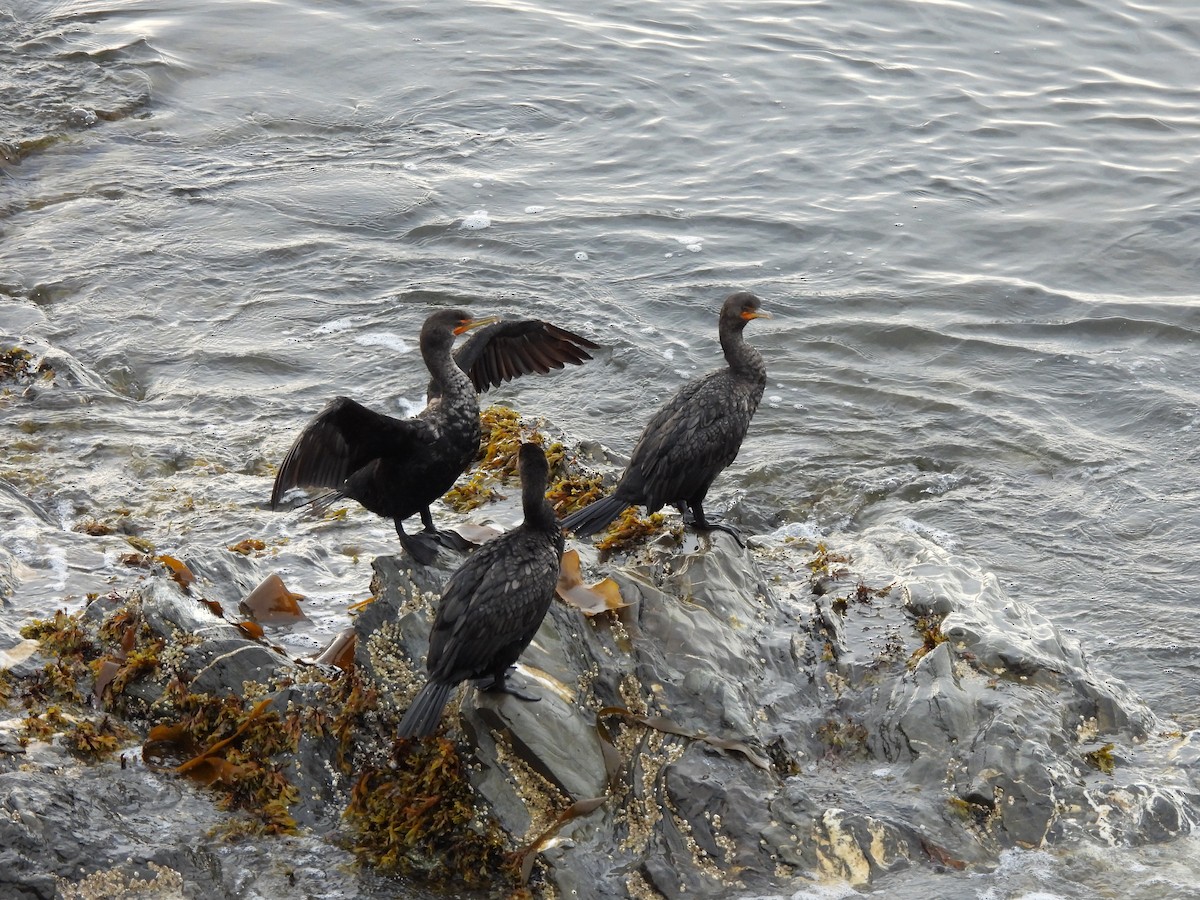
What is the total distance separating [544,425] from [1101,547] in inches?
137

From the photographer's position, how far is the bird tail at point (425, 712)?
4348 mm

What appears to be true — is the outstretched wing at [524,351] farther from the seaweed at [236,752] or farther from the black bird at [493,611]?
the seaweed at [236,752]

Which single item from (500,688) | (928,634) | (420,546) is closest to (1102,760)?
(928,634)

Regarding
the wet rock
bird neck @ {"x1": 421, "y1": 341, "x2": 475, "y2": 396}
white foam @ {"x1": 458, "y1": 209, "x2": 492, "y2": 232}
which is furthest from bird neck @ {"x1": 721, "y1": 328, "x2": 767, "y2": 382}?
white foam @ {"x1": 458, "y1": 209, "x2": 492, "y2": 232}

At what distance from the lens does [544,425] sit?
26.0 ft

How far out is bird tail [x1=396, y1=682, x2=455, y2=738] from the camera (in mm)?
4348

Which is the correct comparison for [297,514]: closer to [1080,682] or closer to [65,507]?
[65,507]

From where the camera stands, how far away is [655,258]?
1132 cm

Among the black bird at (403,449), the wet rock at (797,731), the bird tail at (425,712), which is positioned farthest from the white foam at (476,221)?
the bird tail at (425,712)

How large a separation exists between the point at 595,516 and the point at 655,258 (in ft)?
19.1

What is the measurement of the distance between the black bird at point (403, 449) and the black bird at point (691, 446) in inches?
26.9

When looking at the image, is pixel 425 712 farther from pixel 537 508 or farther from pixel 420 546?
pixel 420 546

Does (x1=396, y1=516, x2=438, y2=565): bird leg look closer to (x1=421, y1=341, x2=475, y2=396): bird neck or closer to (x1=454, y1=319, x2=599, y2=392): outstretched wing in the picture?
(x1=421, y1=341, x2=475, y2=396): bird neck

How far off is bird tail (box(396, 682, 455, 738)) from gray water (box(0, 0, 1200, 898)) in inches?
46.8
